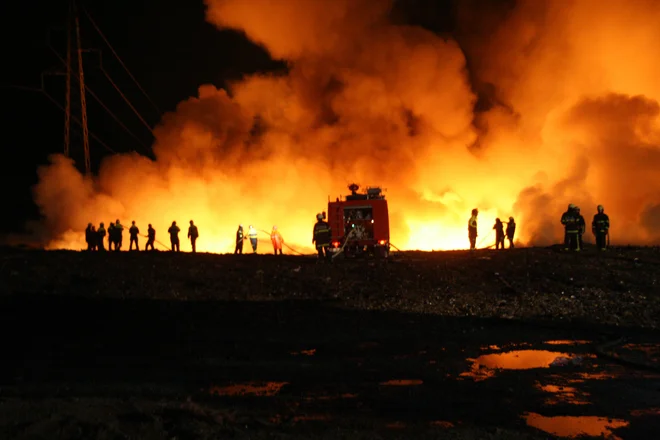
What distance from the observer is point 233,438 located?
252 inches

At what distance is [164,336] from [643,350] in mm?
9440

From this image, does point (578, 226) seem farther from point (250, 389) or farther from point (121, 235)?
point (121, 235)

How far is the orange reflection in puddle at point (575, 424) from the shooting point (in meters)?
7.23

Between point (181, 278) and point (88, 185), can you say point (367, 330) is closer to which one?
point (181, 278)

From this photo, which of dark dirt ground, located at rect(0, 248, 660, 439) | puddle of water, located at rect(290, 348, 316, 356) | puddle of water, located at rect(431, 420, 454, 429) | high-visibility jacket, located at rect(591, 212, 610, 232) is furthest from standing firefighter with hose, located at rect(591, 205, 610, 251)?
puddle of water, located at rect(431, 420, 454, 429)

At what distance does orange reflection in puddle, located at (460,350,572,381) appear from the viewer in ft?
33.5

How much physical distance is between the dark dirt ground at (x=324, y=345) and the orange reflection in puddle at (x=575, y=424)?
0.12ft

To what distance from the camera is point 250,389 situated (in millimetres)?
9125

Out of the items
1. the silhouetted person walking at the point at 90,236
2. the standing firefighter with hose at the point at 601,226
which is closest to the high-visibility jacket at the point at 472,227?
the standing firefighter with hose at the point at 601,226

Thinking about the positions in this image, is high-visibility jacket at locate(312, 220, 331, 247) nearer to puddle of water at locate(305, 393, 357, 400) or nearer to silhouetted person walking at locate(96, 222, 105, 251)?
silhouetted person walking at locate(96, 222, 105, 251)

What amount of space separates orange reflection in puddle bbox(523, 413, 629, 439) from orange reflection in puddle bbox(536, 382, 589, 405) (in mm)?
641

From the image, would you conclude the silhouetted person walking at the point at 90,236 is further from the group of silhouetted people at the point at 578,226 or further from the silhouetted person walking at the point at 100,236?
the group of silhouetted people at the point at 578,226

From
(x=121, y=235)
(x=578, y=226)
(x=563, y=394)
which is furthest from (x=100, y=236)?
(x=563, y=394)

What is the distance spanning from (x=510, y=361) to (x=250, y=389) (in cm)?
481
